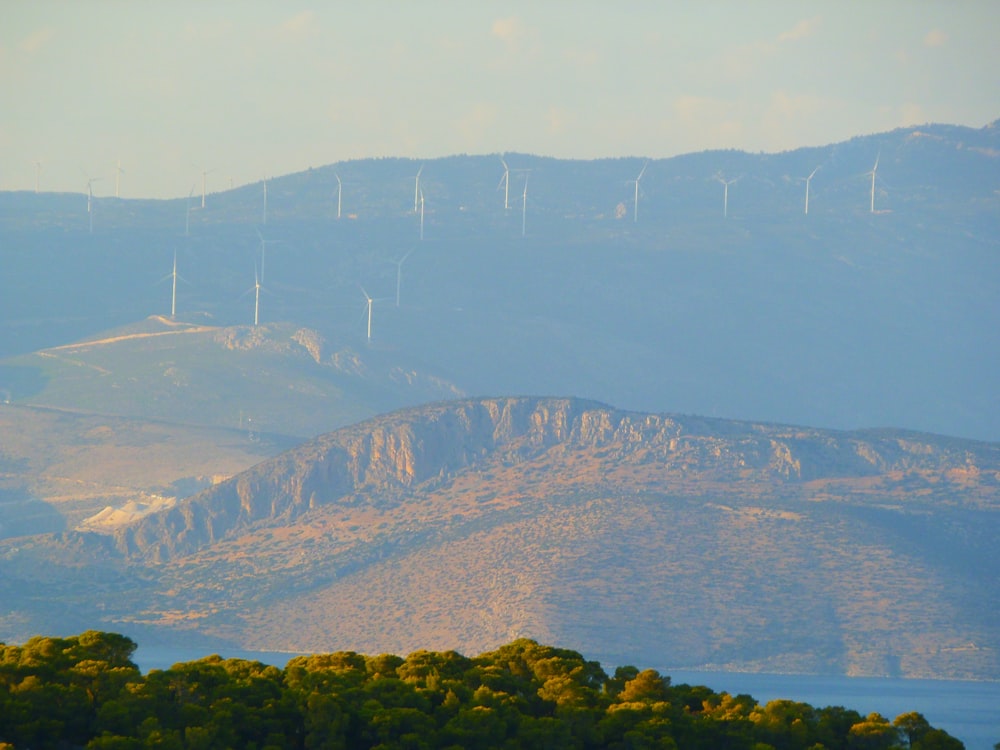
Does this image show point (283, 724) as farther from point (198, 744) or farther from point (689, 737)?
point (689, 737)

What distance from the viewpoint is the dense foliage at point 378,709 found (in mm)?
64438

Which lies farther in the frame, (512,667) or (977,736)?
(977,736)

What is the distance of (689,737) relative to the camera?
228ft

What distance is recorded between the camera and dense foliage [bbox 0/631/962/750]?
64.4 metres

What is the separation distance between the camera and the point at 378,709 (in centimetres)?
6700

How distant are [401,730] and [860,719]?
58.5ft

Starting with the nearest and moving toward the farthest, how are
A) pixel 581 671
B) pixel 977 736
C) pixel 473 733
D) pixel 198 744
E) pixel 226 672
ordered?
pixel 198 744, pixel 473 733, pixel 226 672, pixel 581 671, pixel 977 736

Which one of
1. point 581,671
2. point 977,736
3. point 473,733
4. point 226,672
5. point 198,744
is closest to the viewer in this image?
point 198,744

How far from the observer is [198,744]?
62.6 m

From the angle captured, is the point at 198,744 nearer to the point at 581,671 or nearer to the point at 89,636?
the point at 89,636

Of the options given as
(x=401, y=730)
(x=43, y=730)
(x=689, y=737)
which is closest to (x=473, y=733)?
(x=401, y=730)

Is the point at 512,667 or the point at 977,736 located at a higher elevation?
the point at 512,667

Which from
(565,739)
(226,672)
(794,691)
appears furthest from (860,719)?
(794,691)

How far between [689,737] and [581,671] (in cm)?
815
